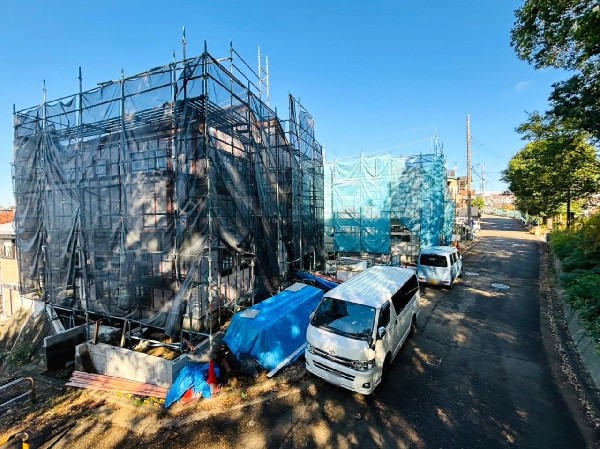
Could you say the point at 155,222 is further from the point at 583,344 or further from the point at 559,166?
the point at 559,166

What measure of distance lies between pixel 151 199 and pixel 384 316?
6614mm

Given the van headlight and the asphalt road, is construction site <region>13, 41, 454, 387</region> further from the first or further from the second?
the van headlight

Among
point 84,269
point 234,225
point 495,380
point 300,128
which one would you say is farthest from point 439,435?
point 300,128

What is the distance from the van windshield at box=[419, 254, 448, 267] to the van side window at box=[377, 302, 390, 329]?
745 centimetres

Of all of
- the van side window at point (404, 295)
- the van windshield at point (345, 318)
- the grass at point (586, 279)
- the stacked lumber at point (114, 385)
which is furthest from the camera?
the grass at point (586, 279)

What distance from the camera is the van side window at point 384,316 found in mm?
5345

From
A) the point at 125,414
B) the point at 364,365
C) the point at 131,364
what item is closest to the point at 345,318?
the point at 364,365

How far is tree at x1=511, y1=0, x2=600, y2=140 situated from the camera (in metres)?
7.85

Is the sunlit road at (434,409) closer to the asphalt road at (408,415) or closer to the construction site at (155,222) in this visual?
the asphalt road at (408,415)

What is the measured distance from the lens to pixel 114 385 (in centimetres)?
635

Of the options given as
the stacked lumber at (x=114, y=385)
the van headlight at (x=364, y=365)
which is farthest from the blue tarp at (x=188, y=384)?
the van headlight at (x=364, y=365)

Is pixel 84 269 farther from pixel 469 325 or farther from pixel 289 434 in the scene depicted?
pixel 469 325

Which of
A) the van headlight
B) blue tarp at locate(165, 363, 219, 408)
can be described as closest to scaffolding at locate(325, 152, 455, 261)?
the van headlight

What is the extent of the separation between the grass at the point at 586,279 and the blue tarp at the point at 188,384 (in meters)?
8.09
